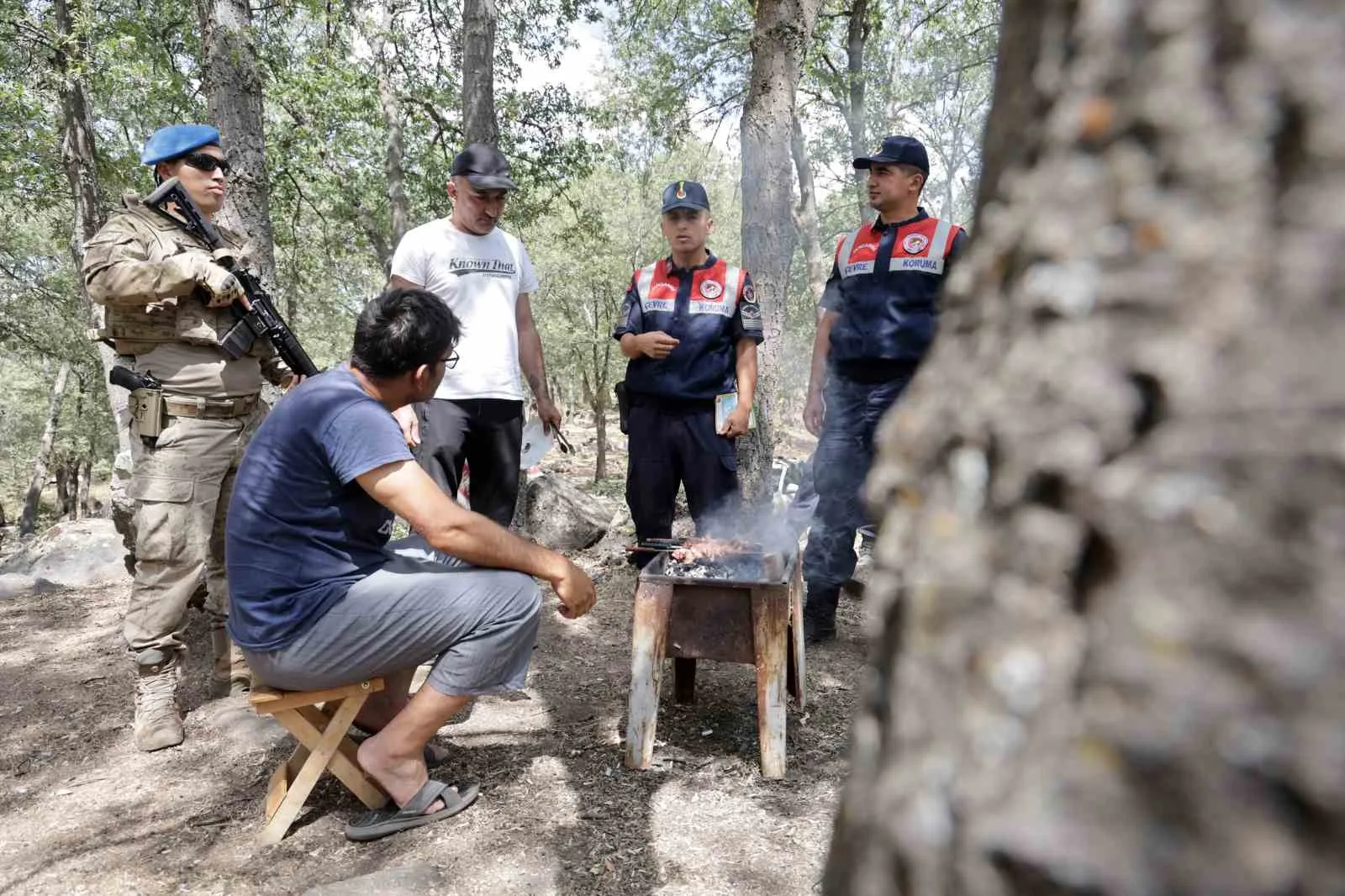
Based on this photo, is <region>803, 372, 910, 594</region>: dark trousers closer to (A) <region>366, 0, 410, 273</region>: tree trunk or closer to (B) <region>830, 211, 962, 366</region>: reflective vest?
(B) <region>830, 211, 962, 366</region>: reflective vest

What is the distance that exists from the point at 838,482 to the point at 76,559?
619 cm

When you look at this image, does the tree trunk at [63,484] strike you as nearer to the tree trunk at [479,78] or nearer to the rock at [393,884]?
the tree trunk at [479,78]

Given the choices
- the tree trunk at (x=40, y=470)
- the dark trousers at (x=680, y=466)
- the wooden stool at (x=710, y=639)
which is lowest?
the tree trunk at (x=40, y=470)

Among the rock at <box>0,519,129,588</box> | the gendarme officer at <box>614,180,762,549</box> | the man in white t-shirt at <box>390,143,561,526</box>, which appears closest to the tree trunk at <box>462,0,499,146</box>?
the man in white t-shirt at <box>390,143,561,526</box>

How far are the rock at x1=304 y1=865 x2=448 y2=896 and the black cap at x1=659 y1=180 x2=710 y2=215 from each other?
308 centimetres

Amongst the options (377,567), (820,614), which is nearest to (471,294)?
(377,567)

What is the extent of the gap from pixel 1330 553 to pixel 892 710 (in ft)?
0.92

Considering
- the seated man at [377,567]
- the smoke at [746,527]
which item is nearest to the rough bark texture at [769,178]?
the smoke at [746,527]

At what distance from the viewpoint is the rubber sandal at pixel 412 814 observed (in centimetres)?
242

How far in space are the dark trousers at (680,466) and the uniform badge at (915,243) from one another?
1.25 m

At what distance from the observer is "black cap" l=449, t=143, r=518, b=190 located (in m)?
3.78

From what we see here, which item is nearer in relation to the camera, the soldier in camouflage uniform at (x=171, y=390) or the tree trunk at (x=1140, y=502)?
the tree trunk at (x=1140, y=502)

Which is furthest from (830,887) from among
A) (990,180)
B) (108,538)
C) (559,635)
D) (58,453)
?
(58,453)

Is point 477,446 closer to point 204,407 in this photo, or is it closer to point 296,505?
point 204,407
